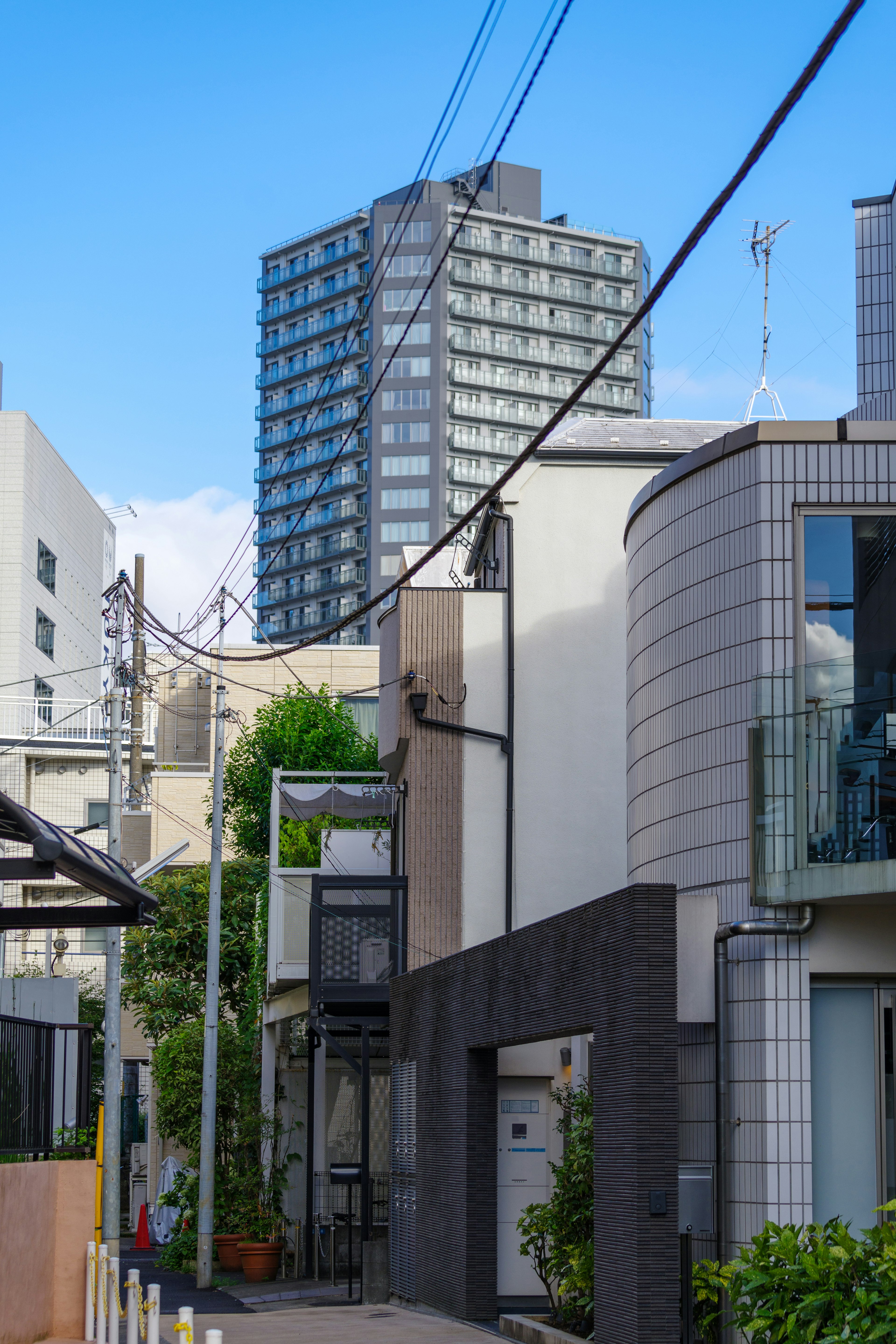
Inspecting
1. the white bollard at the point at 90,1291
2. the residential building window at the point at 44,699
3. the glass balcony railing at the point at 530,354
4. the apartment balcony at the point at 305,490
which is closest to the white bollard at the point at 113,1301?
the white bollard at the point at 90,1291

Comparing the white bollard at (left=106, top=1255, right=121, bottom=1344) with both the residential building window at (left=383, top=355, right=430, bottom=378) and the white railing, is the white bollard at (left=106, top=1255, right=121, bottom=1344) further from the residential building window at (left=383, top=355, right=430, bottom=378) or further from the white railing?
the residential building window at (left=383, top=355, right=430, bottom=378)

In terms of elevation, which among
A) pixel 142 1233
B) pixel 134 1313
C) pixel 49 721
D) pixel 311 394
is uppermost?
pixel 311 394

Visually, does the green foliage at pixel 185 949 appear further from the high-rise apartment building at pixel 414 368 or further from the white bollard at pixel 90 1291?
the high-rise apartment building at pixel 414 368

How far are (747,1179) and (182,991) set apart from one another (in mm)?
26067

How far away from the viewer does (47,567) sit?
65.4 meters

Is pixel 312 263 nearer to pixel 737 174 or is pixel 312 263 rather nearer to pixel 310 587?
pixel 310 587

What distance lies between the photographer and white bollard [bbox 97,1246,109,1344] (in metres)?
13.6

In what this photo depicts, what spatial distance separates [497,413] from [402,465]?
904cm

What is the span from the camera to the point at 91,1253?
48.0ft

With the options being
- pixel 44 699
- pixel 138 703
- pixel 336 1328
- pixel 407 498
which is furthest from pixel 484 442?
pixel 336 1328

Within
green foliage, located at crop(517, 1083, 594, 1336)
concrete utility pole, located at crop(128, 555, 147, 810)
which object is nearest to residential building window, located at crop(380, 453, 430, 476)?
concrete utility pole, located at crop(128, 555, 147, 810)

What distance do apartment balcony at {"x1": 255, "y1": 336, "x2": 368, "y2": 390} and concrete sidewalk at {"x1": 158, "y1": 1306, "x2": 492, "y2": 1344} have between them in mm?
112362

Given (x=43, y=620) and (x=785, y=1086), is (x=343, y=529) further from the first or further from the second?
(x=785, y=1086)

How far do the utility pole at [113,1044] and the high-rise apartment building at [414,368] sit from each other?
308 feet
